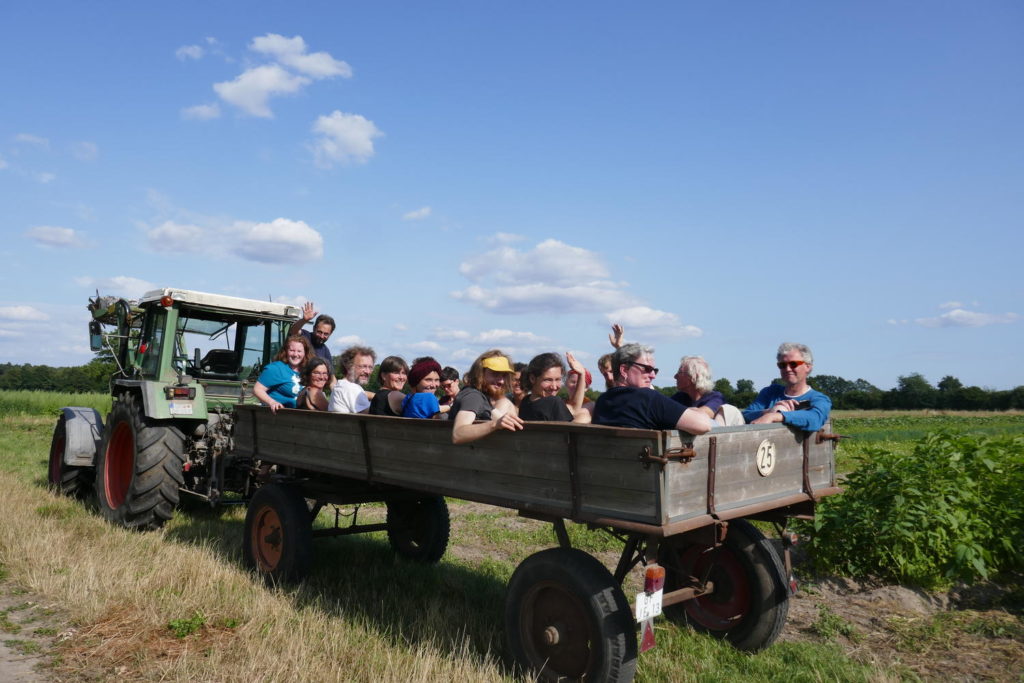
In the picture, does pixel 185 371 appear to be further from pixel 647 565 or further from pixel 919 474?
pixel 919 474

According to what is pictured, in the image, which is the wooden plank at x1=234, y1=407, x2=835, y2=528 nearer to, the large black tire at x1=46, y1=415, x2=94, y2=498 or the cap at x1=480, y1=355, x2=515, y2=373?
the cap at x1=480, y1=355, x2=515, y2=373

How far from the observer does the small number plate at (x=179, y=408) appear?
21.3ft

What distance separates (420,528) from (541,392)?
2.37m

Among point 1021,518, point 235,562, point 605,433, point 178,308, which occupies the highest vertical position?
point 178,308

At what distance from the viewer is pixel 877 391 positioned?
56.2m

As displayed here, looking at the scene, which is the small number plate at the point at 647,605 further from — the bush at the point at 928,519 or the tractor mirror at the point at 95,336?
the tractor mirror at the point at 95,336

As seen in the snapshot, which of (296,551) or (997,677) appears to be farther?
(296,551)

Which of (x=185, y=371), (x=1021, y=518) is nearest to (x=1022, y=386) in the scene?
(x=1021, y=518)

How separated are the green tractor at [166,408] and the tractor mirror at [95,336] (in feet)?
0.05

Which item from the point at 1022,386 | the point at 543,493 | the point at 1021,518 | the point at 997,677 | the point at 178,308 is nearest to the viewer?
the point at 543,493

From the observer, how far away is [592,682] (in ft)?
10.3

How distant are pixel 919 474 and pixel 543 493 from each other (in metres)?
3.69

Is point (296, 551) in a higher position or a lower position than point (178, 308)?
lower

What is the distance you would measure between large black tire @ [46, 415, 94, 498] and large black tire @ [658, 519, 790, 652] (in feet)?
22.5
